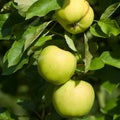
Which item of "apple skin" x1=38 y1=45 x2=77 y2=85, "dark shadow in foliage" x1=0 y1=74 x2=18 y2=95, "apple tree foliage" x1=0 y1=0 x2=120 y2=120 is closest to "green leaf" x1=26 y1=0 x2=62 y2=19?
"apple tree foliage" x1=0 y1=0 x2=120 y2=120

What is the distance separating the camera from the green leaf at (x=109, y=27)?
1.63m

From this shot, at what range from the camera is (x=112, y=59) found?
5.82 ft

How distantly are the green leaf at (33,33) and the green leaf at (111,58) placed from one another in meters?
0.23

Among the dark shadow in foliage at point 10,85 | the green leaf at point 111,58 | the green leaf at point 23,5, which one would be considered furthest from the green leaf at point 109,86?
the dark shadow in foliage at point 10,85

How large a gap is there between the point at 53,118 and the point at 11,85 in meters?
0.73

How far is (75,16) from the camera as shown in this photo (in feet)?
5.24

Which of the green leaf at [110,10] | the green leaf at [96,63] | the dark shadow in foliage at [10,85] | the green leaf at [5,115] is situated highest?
the green leaf at [110,10]

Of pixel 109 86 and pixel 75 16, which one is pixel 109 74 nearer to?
pixel 109 86

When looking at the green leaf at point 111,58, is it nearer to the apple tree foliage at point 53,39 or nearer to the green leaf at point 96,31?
the apple tree foliage at point 53,39

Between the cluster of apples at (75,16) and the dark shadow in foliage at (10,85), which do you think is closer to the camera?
the cluster of apples at (75,16)

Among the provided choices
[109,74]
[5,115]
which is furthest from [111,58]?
[5,115]

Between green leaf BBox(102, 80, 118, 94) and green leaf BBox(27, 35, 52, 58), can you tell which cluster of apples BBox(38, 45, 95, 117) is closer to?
green leaf BBox(27, 35, 52, 58)

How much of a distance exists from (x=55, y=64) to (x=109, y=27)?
0.71 feet

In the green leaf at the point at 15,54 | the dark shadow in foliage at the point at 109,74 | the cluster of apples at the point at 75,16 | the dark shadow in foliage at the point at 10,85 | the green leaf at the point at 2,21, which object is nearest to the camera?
the cluster of apples at the point at 75,16
